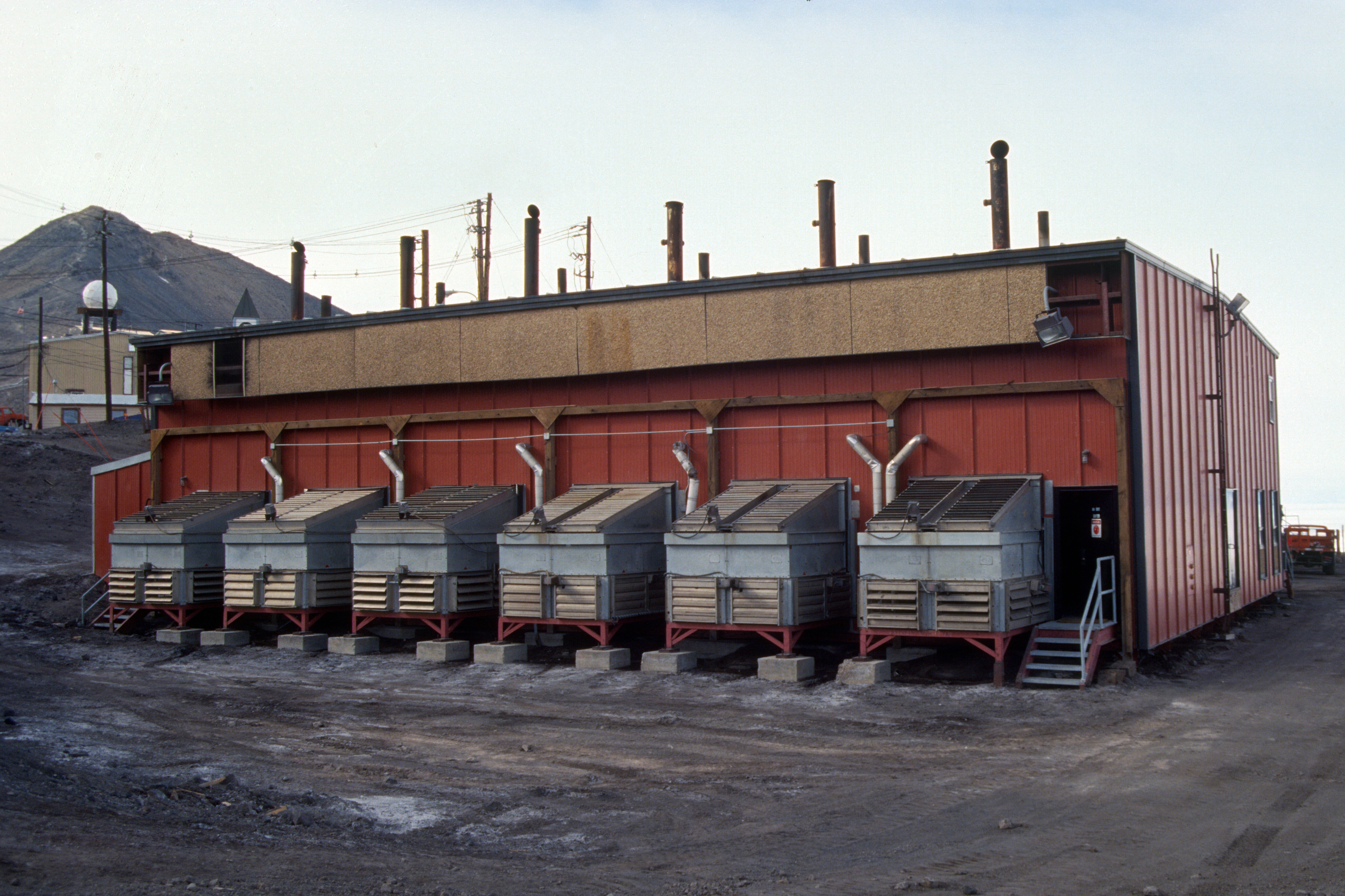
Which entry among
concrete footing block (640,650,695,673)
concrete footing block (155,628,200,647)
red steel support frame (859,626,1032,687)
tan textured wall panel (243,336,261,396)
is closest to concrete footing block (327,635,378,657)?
concrete footing block (155,628,200,647)

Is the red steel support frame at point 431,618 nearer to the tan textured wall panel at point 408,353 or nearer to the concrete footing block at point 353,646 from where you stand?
the concrete footing block at point 353,646

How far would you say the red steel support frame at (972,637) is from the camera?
17.8 metres

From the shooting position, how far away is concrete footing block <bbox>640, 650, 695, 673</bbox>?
798 inches

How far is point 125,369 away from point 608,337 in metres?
70.1

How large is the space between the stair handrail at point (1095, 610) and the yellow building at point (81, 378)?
70519 millimetres

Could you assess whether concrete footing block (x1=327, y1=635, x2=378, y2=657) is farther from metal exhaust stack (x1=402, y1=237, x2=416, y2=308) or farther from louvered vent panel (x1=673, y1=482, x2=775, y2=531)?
metal exhaust stack (x1=402, y1=237, x2=416, y2=308)

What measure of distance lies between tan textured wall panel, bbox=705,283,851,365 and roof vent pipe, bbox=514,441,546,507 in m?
4.39

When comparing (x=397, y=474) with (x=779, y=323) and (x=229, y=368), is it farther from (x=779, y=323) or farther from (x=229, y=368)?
(x=779, y=323)

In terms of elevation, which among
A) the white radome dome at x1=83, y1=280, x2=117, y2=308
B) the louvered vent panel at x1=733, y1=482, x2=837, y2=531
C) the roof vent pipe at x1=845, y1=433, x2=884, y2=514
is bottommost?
the louvered vent panel at x1=733, y1=482, x2=837, y2=531

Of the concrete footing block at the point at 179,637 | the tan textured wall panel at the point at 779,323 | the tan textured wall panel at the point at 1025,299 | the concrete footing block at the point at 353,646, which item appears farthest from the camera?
the concrete footing block at the point at 179,637

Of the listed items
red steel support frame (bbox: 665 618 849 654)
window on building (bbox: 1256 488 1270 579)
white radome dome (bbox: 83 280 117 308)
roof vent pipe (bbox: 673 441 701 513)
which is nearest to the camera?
red steel support frame (bbox: 665 618 849 654)

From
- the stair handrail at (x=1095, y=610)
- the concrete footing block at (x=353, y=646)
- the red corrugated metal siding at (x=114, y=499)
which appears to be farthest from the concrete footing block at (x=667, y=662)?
the red corrugated metal siding at (x=114, y=499)

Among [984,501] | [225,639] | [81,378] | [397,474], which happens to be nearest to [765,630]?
[984,501]

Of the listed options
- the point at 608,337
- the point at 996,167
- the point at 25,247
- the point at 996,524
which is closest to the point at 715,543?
the point at 996,524
